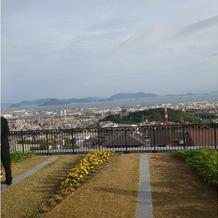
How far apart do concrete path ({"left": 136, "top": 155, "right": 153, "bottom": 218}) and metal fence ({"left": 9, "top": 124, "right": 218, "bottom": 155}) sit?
4.61 metres

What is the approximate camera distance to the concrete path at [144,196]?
6266mm

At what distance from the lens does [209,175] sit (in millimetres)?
8164

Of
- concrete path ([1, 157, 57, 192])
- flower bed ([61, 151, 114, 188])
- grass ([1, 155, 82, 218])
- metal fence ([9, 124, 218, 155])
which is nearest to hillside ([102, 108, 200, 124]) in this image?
metal fence ([9, 124, 218, 155])

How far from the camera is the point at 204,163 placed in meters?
9.38

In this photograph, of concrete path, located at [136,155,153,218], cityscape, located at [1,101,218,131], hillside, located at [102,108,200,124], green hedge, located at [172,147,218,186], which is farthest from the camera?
hillside, located at [102,108,200,124]

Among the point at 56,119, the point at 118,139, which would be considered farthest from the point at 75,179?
the point at 56,119

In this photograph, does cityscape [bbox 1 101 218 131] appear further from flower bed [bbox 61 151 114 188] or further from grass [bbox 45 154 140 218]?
grass [bbox 45 154 140 218]

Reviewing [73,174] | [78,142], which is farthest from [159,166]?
[78,142]

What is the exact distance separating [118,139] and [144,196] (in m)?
8.20

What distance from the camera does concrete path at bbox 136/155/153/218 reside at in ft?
20.6

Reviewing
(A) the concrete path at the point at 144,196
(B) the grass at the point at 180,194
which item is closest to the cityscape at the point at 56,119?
(A) the concrete path at the point at 144,196

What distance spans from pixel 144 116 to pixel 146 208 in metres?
21.0

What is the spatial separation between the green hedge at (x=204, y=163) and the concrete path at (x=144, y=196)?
1.37 m

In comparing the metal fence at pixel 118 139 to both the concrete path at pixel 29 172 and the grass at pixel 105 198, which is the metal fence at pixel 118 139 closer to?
the concrete path at pixel 29 172
